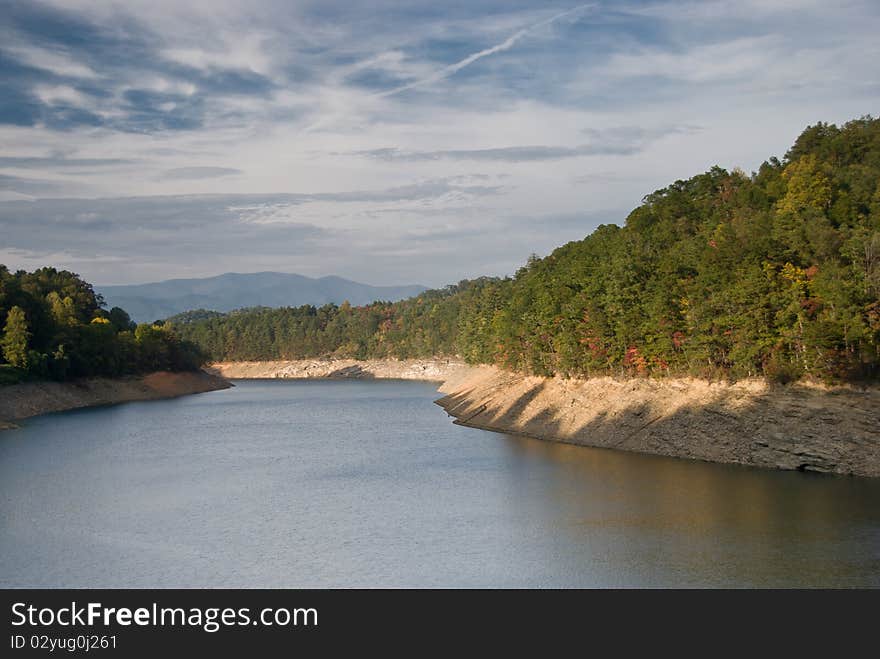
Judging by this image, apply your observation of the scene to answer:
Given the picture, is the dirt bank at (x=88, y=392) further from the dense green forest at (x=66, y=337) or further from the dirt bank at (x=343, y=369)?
the dirt bank at (x=343, y=369)

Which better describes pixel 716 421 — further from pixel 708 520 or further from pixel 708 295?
pixel 708 520

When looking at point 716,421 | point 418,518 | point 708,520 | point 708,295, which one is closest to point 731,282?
point 708,295

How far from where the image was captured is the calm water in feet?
80.1

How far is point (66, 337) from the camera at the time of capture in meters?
91.1

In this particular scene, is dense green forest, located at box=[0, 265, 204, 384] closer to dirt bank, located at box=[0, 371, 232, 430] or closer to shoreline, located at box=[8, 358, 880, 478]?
dirt bank, located at box=[0, 371, 232, 430]

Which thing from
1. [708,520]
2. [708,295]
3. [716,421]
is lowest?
[708,520]

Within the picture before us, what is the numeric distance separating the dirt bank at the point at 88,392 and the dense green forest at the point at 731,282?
1788 inches

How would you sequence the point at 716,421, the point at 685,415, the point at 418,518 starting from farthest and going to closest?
the point at 685,415
the point at 716,421
the point at 418,518

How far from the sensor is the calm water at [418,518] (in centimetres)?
2441

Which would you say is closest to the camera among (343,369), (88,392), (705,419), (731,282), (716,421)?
(716,421)

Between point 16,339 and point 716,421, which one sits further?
point 16,339

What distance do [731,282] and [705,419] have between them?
894 cm
